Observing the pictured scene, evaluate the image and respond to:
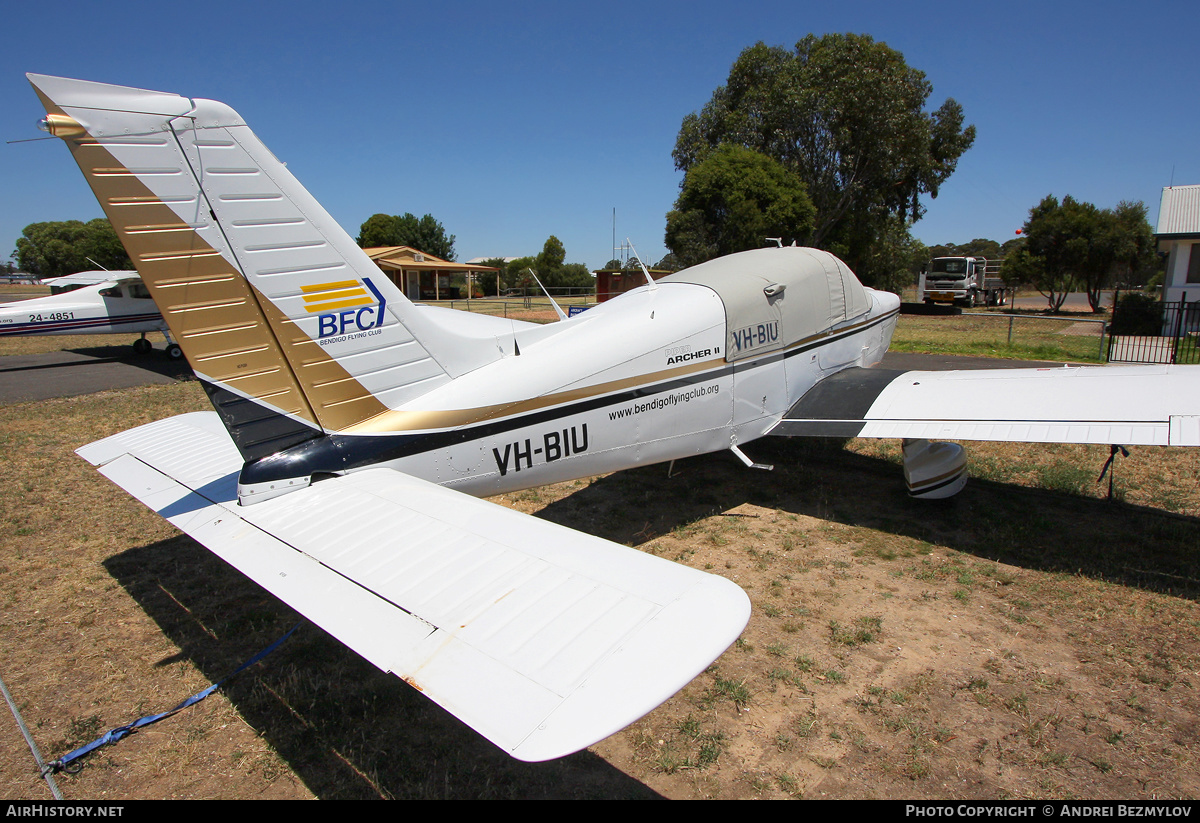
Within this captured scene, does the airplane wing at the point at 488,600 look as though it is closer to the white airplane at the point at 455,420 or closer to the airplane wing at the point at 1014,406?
the white airplane at the point at 455,420

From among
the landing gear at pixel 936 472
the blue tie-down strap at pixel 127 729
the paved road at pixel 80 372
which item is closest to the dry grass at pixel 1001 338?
the landing gear at pixel 936 472

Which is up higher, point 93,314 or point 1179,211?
point 1179,211

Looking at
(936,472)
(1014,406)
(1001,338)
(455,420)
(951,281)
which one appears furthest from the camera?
(951,281)

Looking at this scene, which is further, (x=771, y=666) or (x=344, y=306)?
(x=771, y=666)

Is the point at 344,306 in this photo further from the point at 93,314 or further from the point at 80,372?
the point at 93,314

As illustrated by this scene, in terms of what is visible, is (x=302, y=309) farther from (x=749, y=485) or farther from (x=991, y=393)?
(x=991, y=393)

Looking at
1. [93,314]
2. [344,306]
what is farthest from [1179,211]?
[93,314]

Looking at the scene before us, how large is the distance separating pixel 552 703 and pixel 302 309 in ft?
9.61

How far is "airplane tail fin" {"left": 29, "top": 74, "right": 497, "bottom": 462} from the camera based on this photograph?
3146 mm

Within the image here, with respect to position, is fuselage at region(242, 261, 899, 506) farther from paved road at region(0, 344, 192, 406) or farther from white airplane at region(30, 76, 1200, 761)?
paved road at region(0, 344, 192, 406)

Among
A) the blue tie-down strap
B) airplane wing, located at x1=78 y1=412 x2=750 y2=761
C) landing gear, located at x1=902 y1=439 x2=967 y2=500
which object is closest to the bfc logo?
airplane wing, located at x1=78 y1=412 x2=750 y2=761

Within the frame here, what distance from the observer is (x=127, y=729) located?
3.61 meters

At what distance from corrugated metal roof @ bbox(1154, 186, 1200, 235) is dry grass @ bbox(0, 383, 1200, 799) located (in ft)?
78.2

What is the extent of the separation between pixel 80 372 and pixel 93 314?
3.21m
